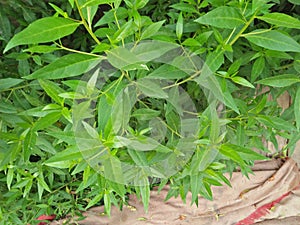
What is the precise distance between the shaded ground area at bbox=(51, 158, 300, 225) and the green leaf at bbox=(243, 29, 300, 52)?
114cm

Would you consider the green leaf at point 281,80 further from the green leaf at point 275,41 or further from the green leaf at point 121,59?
the green leaf at point 121,59

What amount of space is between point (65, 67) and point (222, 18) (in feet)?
0.77

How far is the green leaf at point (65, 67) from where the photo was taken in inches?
19.4

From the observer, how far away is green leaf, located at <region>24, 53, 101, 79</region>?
0.49 m

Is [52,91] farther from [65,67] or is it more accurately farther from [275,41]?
[275,41]

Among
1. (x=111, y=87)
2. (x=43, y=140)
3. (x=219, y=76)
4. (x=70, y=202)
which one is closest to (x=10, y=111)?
(x=43, y=140)

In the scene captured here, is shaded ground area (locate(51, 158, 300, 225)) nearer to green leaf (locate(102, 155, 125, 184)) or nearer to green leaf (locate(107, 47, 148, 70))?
green leaf (locate(102, 155, 125, 184))

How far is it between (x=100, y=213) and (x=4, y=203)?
1.67ft

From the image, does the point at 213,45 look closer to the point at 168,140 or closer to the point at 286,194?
the point at 168,140

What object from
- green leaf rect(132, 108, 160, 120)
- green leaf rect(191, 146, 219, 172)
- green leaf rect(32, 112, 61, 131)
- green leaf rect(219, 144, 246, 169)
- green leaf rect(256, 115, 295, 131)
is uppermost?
green leaf rect(32, 112, 61, 131)

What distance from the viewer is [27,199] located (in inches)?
45.6

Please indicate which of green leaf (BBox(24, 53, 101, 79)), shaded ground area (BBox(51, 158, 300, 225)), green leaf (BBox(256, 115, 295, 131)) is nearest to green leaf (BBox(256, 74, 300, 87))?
green leaf (BBox(256, 115, 295, 131))

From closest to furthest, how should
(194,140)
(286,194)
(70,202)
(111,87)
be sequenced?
1. (111,87)
2. (194,140)
3. (70,202)
4. (286,194)

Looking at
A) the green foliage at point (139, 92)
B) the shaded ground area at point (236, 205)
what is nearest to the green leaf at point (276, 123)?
the green foliage at point (139, 92)
